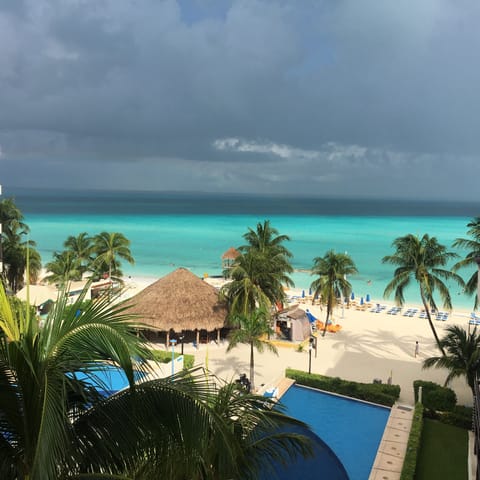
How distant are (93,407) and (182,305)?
20.7 m

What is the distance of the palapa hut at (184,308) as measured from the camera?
23.4 m

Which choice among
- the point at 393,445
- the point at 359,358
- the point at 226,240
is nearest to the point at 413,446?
the point at 393,445

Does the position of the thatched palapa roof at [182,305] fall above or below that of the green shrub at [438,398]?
above

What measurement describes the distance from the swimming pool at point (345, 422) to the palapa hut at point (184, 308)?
7.17 metres

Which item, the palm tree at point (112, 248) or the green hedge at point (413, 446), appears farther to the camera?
the palm tree at point (112, 248)

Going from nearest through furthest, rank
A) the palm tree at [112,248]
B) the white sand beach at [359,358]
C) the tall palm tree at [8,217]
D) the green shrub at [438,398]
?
1. the green shrub at [438,398]
2. the white sand beach at [359,358]
3. the tall palm tree at [8,217]
4. the palm tree at [112,248]

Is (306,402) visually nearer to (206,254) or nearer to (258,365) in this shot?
(258,365)

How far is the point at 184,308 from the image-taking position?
24.0 m

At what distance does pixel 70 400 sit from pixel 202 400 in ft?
3.89

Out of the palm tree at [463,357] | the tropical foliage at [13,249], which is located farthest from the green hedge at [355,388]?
the tropical foliage at [13,249]

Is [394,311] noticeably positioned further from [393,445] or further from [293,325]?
[393,445]

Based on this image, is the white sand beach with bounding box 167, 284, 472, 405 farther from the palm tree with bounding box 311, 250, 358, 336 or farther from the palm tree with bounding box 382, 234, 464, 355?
the palm tree with bounding box 311, 250, 358, 336

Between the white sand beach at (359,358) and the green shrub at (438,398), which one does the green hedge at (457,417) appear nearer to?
the green shrub at (438,398)

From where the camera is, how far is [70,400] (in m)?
3.78
